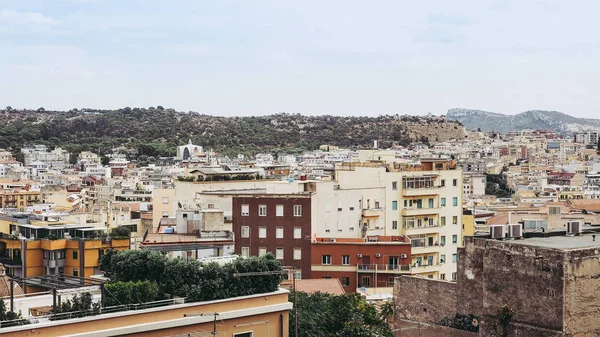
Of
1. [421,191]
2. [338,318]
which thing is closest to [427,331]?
[338,318]

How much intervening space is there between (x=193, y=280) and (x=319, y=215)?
81.1 feet

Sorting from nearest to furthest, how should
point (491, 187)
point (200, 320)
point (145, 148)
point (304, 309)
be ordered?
point (200, 320), point (304, 309), point (491, 187), point (145, 148)

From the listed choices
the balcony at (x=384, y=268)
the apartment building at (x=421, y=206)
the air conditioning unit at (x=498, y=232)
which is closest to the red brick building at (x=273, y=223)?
the balcony at (x=384, y=268)

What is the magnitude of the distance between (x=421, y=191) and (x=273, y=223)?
9.55 metres

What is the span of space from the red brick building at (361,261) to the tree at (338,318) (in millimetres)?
13698

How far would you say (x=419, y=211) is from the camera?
5166cm

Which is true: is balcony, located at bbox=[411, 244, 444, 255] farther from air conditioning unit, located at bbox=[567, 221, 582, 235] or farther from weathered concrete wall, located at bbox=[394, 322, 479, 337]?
air conditioning unit, located at bbox=[567, 221, 582, 235]

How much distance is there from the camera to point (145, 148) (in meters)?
175

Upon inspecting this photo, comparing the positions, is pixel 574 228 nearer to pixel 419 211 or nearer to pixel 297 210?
pixel 297 210

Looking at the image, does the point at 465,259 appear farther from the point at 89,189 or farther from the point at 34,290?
the point at 89,189

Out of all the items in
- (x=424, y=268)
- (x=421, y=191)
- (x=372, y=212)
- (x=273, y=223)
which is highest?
(x=421, y=191)

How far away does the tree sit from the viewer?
26578 mm

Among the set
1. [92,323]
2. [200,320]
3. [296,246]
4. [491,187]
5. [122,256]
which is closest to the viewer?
[92,323]

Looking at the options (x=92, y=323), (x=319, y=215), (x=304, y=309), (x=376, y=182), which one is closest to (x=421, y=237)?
(x=376, y=182)
